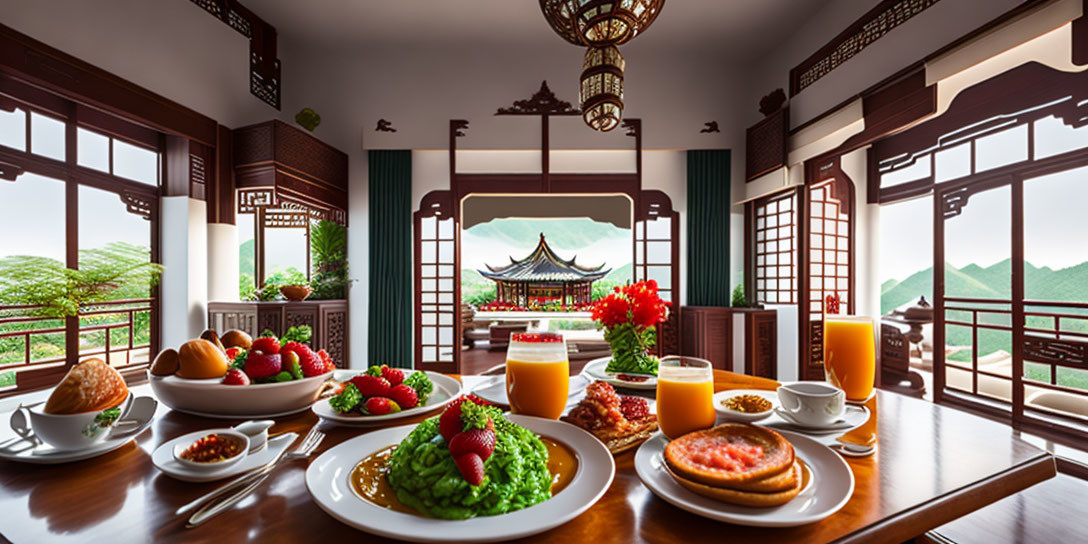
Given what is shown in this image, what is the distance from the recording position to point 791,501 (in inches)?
22.0

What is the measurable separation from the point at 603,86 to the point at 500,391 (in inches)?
54.3

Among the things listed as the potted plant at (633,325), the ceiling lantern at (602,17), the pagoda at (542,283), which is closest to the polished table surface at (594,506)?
the potted plant at (633,325)

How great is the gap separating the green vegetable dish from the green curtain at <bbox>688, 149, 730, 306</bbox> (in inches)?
169

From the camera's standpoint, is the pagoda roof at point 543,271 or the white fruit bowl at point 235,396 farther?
the pagoda roof at point 543,271

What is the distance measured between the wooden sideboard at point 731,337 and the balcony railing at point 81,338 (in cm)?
465

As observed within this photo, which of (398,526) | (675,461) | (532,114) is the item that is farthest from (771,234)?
(398,526)

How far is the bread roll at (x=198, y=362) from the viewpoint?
93 centimetres

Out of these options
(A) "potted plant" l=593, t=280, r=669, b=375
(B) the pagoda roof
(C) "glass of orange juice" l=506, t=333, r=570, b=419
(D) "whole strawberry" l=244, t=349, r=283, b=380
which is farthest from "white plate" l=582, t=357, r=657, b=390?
(B) the pagoda roof

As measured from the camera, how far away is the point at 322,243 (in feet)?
14.3

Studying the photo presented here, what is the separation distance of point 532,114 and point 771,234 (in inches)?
108

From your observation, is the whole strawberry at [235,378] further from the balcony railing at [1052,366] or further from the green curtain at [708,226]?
the balcony railing at [1052,366]

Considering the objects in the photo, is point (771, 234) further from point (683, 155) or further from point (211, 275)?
point (211, 275)

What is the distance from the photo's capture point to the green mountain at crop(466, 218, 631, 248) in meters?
15.6

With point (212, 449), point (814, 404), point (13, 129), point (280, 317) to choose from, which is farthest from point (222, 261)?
point (814, 404)
